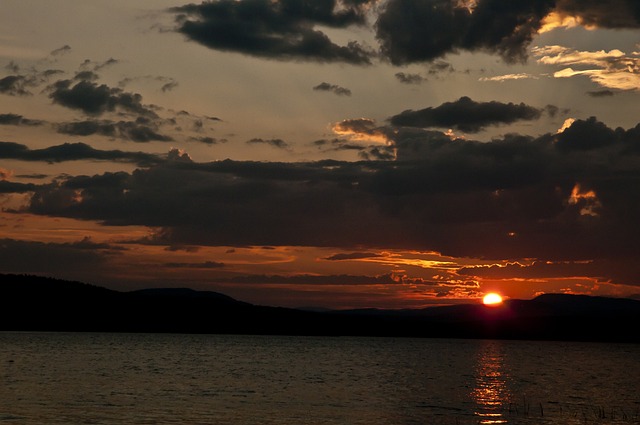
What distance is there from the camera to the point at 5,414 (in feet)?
196

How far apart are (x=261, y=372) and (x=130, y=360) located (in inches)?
1205

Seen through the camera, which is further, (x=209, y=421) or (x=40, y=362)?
(x=40, y=362)

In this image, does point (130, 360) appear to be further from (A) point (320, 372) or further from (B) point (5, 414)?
(B) point (5, 414)

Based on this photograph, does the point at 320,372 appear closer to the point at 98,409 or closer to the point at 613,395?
the point at 613,395

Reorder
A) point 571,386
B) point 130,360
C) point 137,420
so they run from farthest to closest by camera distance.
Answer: point 130,360, point 571,386, point 137,420

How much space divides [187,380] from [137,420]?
37.7m

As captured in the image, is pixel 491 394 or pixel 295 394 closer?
pixel 295 394

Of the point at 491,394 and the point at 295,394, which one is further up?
the point at 491,394

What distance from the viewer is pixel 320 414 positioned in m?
66.2

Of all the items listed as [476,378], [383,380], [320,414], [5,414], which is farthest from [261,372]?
[5,414]

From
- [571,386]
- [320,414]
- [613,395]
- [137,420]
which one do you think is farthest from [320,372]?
[137,420]

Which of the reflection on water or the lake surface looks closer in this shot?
the lake surface

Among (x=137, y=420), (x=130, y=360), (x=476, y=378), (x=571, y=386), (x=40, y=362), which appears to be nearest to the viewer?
(x=137, y=420)

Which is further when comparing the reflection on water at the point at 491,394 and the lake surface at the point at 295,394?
the reflection on water at the point at 491,394
